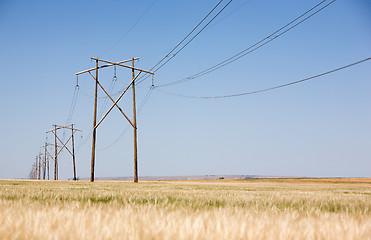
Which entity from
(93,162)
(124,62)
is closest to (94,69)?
(124,62)

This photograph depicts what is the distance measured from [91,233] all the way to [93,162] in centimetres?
2572

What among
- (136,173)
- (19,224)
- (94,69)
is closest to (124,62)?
(94,69)

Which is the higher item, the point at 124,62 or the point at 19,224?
the point at 124,62

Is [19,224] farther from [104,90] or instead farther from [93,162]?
[93,162]

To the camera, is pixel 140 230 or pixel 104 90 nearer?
pixel 140 230

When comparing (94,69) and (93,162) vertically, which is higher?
(94,69)

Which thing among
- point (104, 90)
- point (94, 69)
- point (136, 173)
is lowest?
point (136, 173)

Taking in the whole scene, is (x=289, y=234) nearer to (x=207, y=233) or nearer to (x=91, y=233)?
(x=207, y=233)

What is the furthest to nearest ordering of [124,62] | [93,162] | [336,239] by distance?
1. [93,162]
2. [124,62]
3. [336,239]

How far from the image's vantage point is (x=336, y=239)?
1.76 m

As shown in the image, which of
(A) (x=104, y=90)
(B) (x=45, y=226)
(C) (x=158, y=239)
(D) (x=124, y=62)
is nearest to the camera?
(C) (x=158, y=239)

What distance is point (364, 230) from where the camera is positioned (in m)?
1.98

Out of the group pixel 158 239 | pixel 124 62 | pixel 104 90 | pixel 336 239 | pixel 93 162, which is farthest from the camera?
pixel 93 162

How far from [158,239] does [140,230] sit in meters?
0.25
